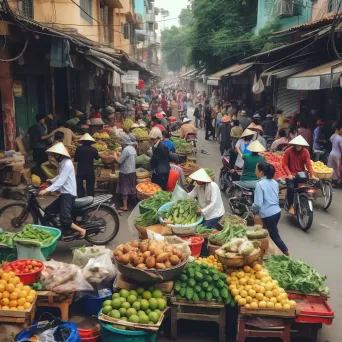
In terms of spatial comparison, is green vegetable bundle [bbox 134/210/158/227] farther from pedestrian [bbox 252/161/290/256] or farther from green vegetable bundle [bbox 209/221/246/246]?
pedestrian [bbox 252/161/290/256]

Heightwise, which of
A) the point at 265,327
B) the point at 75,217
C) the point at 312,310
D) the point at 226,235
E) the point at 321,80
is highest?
the point at 321,80

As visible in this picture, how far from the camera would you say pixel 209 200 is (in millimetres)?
7137

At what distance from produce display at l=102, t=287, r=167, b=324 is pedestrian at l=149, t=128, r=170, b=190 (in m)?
4.85

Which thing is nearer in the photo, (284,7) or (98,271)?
(98,271)

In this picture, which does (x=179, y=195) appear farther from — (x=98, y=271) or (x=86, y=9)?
(x=86, y=9)

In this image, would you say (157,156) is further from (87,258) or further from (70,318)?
(70,318)

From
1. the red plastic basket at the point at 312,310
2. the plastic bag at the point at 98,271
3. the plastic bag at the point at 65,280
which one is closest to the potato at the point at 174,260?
the plastic bag at the point at 98,271

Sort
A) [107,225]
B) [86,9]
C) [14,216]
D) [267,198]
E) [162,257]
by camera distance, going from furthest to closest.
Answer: [86,9]
[107,225]
[14,216]
[267,198]
[162,257]

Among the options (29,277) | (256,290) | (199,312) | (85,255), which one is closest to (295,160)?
(256,290)

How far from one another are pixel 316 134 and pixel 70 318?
10.4 m

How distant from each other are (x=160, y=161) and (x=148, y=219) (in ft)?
9.09

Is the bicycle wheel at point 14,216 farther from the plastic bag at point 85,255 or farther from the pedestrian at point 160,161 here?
the pedestrian at point 160,161

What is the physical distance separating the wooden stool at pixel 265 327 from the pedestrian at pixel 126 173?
5538 millimetres

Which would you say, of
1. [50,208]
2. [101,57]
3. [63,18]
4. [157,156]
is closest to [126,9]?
[63,18]
